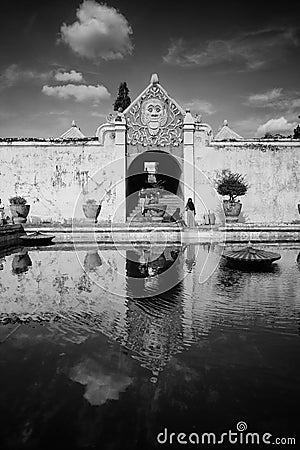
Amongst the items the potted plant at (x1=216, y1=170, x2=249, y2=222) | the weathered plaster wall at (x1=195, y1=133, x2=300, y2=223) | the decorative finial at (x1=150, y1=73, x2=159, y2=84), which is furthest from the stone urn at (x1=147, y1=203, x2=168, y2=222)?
the decorative finial at (x1=150, y1=73, x2=159, y2=84)

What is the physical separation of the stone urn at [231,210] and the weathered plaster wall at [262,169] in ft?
6.14

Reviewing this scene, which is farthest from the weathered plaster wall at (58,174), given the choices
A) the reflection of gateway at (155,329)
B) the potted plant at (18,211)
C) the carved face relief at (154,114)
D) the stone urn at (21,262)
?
the reflection of gateway at (155,329)

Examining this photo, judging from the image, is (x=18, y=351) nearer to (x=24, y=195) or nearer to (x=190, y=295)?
(x=190, y=295)

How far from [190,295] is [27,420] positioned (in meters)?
2.96

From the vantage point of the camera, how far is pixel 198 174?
1595 cm

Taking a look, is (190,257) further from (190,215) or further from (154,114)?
(154,114)

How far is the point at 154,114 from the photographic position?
16.0 metres

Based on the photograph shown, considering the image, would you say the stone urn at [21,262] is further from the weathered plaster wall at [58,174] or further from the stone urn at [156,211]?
the weathered plaster wall at [58,174]

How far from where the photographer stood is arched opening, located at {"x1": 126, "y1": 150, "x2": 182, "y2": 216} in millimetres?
16922

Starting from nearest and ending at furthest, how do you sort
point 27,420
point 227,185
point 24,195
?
point 27,420 < point 227,185 < point 24,195

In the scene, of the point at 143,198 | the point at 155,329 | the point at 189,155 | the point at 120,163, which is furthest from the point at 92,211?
the point at 155,329

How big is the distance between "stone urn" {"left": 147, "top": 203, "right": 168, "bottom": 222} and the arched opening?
1059 millimetres

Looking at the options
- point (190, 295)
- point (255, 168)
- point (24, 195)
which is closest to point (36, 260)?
point (190, 295)

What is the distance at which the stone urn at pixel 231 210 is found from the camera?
14.0m
